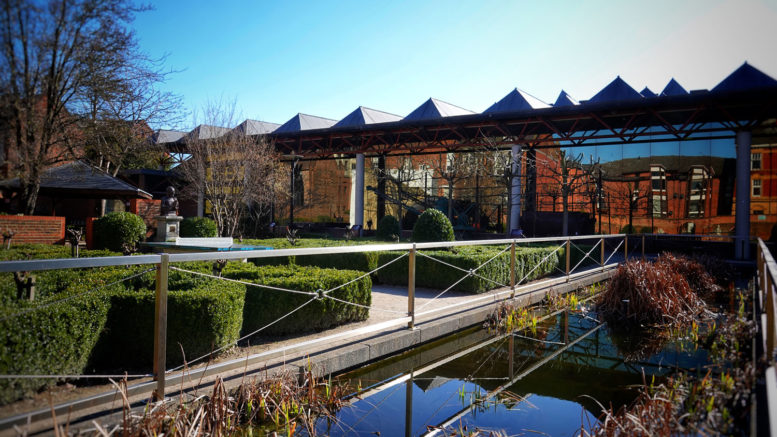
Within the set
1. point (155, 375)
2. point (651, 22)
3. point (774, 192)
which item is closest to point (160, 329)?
point (155, 375)

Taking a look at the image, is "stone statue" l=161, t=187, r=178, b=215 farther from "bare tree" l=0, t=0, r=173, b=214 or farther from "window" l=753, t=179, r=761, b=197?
"window" l=753, t=179, r=761, b=197

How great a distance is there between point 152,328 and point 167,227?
829 cm

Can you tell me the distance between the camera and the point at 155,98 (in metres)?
15.1

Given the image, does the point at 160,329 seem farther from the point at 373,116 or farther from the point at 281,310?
the point at 373,116

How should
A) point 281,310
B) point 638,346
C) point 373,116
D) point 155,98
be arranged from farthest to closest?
1. point 373,116
2. point 155,98
3. point 638,346
4. point 281,310

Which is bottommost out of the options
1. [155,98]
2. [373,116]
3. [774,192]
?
[774,192]

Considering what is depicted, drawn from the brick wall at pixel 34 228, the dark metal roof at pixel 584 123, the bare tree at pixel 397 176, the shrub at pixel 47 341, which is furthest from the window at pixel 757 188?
the brick wall at pixel 34 228

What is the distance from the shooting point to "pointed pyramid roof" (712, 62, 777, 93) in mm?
18328

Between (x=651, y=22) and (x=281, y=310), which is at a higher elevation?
(x=651, y=22)

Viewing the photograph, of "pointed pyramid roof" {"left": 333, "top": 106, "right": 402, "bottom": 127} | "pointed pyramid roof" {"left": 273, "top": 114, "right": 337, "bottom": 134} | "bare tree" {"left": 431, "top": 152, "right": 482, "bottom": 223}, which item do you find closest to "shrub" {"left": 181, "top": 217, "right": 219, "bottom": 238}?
"bare tree" {"left": 431, "top": 152, "right": 482, "bottom": 223}

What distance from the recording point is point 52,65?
7.14 m

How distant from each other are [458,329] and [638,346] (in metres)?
2.39

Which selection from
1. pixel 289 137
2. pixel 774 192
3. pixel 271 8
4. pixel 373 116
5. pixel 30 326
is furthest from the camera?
pixel 373 116

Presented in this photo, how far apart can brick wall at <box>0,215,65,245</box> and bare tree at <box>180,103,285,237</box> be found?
517 cm
